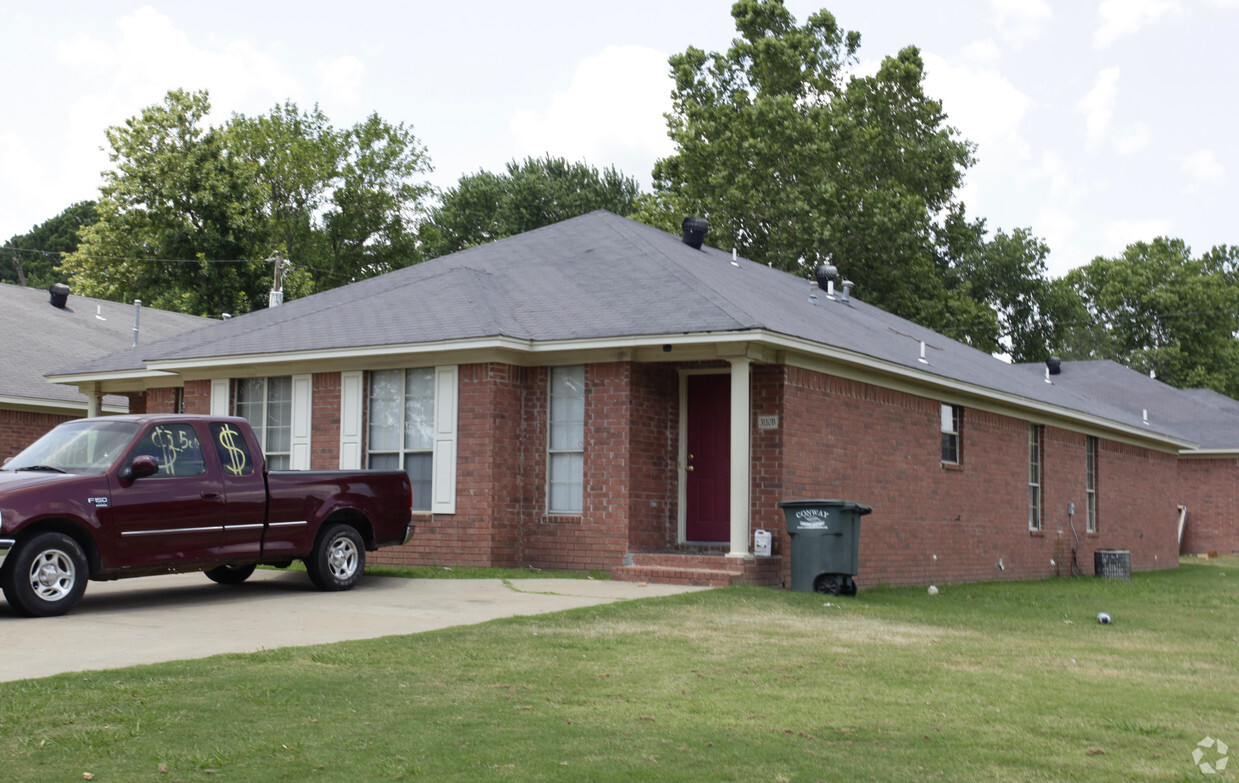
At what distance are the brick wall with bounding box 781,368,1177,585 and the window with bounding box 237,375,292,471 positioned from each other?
23.2 feet

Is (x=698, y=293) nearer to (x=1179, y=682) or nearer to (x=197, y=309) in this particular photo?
(x=1179, y=682)

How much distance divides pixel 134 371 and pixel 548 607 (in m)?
10.9

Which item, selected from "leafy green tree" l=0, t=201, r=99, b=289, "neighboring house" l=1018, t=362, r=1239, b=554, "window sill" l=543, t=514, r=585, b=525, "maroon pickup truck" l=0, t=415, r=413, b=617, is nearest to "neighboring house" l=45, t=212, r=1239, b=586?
"window sill" l=543, t=514, r=585, b=525

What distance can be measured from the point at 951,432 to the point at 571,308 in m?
6.93

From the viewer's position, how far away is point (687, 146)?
138 ft

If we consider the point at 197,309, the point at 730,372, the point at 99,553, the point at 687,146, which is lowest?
the point at 99,553

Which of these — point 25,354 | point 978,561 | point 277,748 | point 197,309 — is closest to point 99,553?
point 277,748

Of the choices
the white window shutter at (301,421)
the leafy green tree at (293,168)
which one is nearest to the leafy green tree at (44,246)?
the leafy green tree at (293,168)

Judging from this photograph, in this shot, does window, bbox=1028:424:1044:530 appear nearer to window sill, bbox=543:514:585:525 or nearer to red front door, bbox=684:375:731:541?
red front door, bbox=684:375:731:541

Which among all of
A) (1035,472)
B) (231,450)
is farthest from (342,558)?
(1035,472)

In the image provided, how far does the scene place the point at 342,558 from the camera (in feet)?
43.6

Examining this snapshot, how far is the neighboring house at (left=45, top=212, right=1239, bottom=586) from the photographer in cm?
1534

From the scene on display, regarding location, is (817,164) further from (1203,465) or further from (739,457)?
(739,457)

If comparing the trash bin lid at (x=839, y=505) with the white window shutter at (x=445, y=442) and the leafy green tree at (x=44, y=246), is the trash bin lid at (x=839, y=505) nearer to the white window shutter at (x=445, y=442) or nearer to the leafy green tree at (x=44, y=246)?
the white window shutter at (x=445, y=442)
